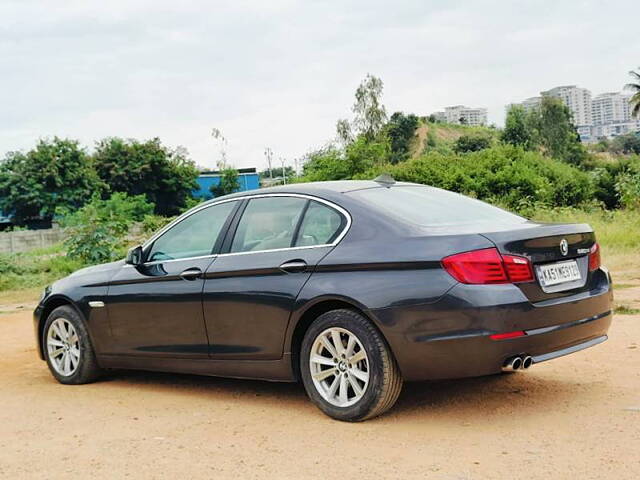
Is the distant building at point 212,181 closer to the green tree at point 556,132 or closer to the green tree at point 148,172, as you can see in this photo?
the green tree at point 148,172

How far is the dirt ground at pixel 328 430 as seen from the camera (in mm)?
4496

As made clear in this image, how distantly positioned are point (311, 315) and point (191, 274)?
3.69 feet

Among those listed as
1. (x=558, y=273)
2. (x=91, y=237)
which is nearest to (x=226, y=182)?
(x=91, y=237)

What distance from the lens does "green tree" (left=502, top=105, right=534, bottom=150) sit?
307 feet

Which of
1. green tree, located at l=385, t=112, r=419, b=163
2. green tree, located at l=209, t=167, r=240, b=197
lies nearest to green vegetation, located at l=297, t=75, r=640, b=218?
green tree, located at l=209, t=167, r=240, b=197

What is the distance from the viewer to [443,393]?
6.14 metres

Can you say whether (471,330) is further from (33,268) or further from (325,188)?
(33,268)

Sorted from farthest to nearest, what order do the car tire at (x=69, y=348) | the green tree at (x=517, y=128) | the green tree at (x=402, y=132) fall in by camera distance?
1. the green tree at (x=402, y=132)
2. the green tree at (x=517, y=128)
3. the car tire at (x=69, y=348)

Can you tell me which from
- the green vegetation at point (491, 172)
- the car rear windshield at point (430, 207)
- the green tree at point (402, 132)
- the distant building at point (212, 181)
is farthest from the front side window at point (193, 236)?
the green tree at point (402, 132)

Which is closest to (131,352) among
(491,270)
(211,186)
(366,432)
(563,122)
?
(366,432)

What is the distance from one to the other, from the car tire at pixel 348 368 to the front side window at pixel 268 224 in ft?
2.39

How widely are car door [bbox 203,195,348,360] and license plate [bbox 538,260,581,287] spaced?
1.27 m

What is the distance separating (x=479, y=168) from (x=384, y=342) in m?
37.6

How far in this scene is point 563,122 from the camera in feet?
300
